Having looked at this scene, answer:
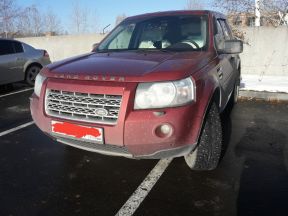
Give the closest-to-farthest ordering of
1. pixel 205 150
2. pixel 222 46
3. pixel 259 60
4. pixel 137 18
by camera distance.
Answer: pixel 205 150
pixel 222 46
pixel 137 18
pixel 259 60

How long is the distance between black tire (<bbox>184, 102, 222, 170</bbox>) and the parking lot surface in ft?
0.47

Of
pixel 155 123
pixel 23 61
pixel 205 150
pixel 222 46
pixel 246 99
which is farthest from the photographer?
pixel 23 61

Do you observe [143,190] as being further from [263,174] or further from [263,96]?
[263,96]

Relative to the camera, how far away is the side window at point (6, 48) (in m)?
8.29

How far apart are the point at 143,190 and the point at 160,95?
38.7 inches

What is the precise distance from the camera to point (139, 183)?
10.9ft

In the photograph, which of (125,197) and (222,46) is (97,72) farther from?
(222,46)

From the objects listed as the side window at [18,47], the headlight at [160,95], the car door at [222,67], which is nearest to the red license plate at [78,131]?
the headlight at [160,95]

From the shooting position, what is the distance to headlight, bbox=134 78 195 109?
9.32 feet

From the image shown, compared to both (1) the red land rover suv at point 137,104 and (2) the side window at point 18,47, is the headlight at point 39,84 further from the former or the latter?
(2) the side window at point 18,47

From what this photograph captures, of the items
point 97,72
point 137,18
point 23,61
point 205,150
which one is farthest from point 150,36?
point 23,61

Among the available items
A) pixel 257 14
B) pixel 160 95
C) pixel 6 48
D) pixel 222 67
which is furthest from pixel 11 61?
pixel 257 14

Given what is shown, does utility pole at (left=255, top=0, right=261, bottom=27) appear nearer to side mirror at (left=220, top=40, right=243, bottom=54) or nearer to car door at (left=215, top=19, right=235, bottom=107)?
car door at (left=215, top=19, right=235, bottom=107)

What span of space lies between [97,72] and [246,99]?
4.96 meters
